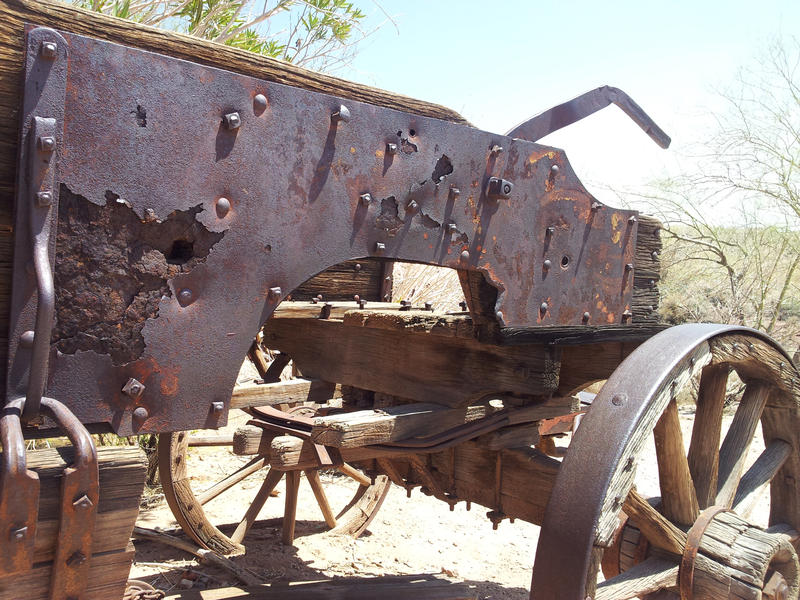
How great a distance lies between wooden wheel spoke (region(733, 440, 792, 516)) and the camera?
2687 mm

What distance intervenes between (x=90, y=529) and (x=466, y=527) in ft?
13.5

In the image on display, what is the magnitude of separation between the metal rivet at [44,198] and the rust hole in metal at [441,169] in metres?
1.01

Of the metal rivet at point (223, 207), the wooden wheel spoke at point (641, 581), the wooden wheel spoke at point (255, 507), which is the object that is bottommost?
the wooden wheel spoke at point (255, 507)

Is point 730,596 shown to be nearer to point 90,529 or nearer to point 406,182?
point 406,182

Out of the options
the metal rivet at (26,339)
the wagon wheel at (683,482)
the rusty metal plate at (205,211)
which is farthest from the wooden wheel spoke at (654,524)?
the metal rivet at (26,339)

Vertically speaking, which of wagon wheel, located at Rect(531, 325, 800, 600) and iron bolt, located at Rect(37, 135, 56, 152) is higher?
iron bolt, located at Rect(37, 135, 56, 152)

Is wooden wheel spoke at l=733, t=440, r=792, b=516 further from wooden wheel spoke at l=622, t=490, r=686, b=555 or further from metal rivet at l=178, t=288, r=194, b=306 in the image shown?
metal rivet at l=178, t=288, r=194, b=306

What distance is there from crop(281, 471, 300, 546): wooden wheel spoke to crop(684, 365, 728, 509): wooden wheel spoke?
2.27 meters

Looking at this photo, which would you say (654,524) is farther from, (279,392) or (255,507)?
(255,507)

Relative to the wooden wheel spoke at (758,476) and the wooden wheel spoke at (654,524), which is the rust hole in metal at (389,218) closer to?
the wooden wheel spoke at (654,524)

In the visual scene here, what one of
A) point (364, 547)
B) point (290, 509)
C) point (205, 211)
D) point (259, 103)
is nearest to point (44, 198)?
point (205, 211)

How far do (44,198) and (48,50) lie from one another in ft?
0.89

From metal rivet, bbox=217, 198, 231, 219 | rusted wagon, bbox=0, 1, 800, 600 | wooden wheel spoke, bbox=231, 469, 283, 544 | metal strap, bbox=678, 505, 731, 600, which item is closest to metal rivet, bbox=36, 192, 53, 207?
rusted wagon, bbox=0, 1, 800, 600

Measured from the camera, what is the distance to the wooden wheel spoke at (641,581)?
2059 millimetres
